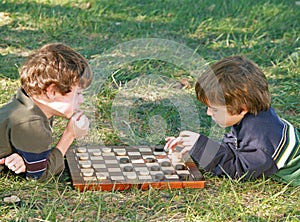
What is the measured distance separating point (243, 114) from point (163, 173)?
0.45m

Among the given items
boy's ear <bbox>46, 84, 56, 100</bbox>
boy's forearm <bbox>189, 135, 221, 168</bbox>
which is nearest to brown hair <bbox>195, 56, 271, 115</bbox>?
boy's forearm <bbox>189, 135, 221, 168</bbox>

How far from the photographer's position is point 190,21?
5.58 meters

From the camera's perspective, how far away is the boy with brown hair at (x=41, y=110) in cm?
283

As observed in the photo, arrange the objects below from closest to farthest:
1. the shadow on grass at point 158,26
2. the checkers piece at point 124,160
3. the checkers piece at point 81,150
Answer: the checkers piece at point 124,160 → the checkers piece at point 81,150 → the shadow on grass at point 158,26

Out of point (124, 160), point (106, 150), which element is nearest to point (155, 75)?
point (106, 150)

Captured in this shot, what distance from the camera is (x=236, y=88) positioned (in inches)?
118

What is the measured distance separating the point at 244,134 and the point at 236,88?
212mm

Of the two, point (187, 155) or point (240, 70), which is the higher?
point (240, 70)

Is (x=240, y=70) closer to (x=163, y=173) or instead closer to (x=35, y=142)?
(x=163, y=173)

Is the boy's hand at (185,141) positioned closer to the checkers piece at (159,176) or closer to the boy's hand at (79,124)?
the checkers piece at (159,176)

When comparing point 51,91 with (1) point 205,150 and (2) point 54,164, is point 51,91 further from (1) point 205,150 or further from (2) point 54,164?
(1) point 205,150

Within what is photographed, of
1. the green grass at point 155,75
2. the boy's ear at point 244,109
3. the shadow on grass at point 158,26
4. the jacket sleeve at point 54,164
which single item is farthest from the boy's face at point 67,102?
the shadow on grass at point 158,26

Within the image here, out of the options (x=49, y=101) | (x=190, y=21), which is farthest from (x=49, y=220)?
(x=190, y=21)

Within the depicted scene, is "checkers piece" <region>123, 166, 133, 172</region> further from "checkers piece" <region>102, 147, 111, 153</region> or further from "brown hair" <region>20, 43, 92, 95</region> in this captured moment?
"brown hair" <region>20, 43, 92, 95</region>
